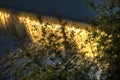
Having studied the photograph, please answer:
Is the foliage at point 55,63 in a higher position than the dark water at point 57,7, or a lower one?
lower

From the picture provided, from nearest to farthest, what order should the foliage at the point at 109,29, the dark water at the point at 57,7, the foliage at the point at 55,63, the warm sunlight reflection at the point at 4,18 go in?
1. the foliage at the point at 55,63
2. the foliage at the point at 109,29
3. the dark water at the point at 57,7
4. the warm sunlight reflection at the point at 4,18

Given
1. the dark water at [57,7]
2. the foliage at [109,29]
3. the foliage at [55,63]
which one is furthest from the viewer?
the dark water at [57,7]

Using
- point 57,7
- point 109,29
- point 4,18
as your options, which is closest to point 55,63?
point 109,29

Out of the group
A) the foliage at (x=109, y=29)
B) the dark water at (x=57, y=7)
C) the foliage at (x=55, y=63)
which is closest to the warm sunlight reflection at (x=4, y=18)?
the dark water at (x=57, y=7)

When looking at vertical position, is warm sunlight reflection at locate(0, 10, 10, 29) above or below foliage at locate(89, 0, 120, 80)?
above

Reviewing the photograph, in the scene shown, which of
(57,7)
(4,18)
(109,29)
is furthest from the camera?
(4,18)

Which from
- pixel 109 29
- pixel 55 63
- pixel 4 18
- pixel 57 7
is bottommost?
pixel 55 63

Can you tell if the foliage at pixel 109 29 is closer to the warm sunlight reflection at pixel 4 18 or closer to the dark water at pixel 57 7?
the dark water at pixel 57 7

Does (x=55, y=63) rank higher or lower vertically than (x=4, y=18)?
lower

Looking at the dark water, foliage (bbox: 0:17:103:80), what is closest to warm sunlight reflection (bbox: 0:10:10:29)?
the dark water

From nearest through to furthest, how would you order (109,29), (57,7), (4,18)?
(109,29) → (57,7) → (4,18)

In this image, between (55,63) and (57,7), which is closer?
(55,63)

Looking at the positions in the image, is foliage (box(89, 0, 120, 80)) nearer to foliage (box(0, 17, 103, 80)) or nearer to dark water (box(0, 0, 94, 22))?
foliage (box(0, 17, 103, 80))

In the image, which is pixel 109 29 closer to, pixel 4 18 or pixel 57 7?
pixel 57 7
